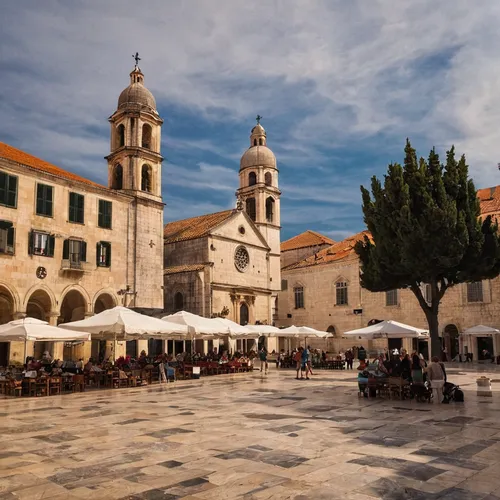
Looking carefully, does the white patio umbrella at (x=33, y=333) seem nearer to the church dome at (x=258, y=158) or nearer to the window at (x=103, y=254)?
the window at (x=103, y=254)

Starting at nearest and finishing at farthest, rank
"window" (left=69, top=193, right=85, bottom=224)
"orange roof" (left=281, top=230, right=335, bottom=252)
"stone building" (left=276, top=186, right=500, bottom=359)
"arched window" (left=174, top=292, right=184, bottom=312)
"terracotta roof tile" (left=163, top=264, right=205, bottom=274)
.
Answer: "window" (left=69, top=193, right=85, bottom=224) → "stone building" (left=276, top=186, right=500, bottom=359) → "terracotta roof tile" (left=163, top=264, right=205, bottom=274) → "arched window" (left=174, top=292, right=184, bottom=312) → "orange roof" (left=281, top=230, right=335, bottom=252)

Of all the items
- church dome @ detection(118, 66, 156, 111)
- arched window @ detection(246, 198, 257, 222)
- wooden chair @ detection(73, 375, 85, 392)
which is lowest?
wooden chair @ detection(73, 375, 85, 392)

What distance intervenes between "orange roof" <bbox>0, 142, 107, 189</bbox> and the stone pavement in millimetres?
14278

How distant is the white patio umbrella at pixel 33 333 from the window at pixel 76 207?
10.1 meters

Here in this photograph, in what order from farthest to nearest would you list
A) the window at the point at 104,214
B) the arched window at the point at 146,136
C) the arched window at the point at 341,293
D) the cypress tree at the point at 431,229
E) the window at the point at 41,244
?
1. the arched window at the point at 341,293
2. the arched window at the point at 146,136
3. the window at the point at 104,214
4. the window at the point at 41,244
5. the cypress tree at the point at 431,229

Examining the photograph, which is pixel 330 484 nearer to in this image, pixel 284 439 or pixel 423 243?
pixel 284 439

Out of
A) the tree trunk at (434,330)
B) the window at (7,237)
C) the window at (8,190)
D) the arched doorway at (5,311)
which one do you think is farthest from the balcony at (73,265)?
the tree trunk at (434,330)

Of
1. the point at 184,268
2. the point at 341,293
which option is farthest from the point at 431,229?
the point at 341,293

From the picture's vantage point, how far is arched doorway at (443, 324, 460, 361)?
3728 cm

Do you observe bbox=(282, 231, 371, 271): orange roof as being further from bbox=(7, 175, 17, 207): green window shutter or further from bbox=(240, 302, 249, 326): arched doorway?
bbox=(7, 175, 17, 207): green window shutter

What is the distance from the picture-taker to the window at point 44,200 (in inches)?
1009

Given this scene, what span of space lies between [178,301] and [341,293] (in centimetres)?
1435

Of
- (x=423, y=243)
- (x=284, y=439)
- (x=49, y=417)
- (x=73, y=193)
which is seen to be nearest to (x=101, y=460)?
(x=284, y=439)

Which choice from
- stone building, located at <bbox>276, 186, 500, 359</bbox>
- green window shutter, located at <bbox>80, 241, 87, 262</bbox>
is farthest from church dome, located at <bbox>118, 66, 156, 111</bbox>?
stone building, located at <bbox>276, 186, 500, 359</bbox>
